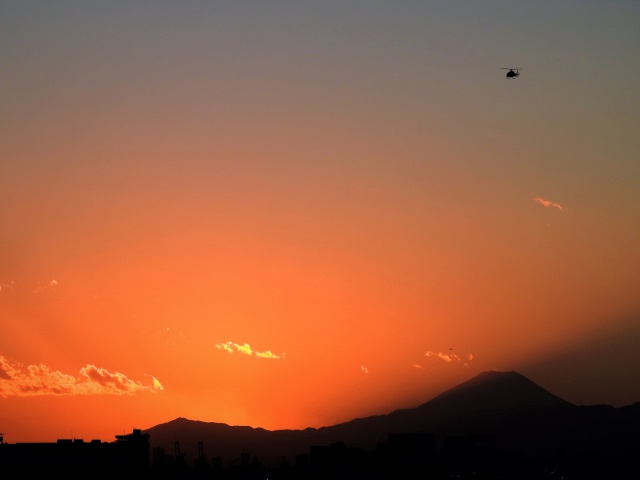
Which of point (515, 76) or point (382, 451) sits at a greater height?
point (515, 76)

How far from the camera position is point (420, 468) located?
186 metres

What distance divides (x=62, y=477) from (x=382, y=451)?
3814 inches

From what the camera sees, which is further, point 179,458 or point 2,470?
point 179,458

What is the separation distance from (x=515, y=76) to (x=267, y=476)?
91.5 meters

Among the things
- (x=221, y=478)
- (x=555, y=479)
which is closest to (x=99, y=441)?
(x=221, y=478)

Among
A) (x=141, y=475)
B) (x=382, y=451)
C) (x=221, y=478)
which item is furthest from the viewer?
(x=382, y=451)

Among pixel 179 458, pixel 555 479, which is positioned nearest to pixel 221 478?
pixel 179 458

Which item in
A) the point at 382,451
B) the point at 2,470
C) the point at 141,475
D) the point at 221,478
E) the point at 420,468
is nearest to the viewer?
the point at 2,470

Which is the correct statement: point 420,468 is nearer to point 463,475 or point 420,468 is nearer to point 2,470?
point 463,475

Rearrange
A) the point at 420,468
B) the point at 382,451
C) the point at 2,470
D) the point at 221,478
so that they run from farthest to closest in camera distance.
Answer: the point at 382,451 → the point at 420,468 → the point at 221,478 → the point at 2,470

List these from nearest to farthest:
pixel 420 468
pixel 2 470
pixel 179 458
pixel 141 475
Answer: pixel 2 470, pixel 141 475, pixel 179 458, pixel 420 468

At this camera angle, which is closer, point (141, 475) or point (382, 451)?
point (141, 475)

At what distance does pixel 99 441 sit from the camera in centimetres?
12700

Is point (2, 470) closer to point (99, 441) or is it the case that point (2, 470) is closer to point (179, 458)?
point (99, 441)
